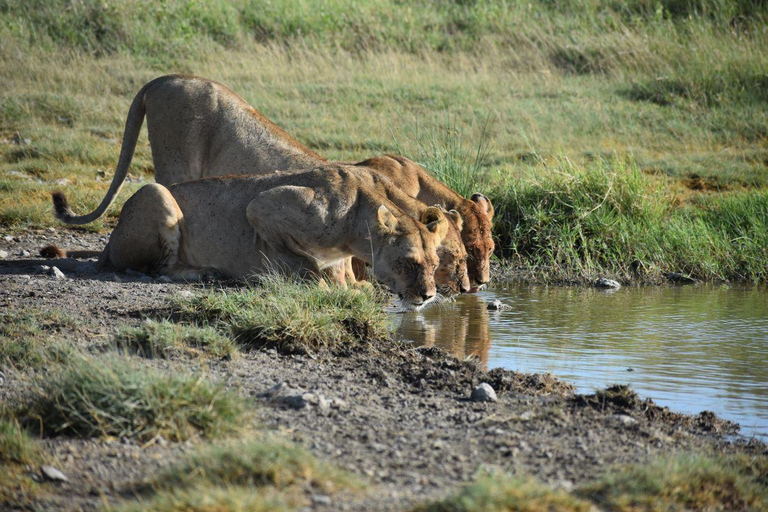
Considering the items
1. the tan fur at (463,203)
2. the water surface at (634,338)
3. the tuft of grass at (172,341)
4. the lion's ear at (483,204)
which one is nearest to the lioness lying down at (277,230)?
the water surface at (634,338)

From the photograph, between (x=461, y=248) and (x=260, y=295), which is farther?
(x=461, y=248)

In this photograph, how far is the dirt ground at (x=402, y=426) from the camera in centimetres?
365

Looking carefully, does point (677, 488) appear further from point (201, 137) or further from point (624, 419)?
point (201, 137)

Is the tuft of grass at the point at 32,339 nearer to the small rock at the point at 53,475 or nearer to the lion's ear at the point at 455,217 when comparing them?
the small rock at the point at 53,475

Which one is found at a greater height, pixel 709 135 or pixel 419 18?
pixel 419 18

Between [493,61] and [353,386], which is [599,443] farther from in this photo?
[493,61]

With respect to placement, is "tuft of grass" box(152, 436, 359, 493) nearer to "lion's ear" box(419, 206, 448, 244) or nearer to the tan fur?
"lion's ear" box(419, 206, 448, 244)

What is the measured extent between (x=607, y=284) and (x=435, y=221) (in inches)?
103

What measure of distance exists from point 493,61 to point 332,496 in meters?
14.3

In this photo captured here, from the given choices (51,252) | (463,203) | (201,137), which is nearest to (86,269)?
(51,252)

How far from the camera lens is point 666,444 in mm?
4254

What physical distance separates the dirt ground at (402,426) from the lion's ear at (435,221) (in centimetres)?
111

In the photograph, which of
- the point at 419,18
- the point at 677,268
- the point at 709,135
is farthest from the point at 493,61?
the point at 677,268

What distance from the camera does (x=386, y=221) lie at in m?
6.68
